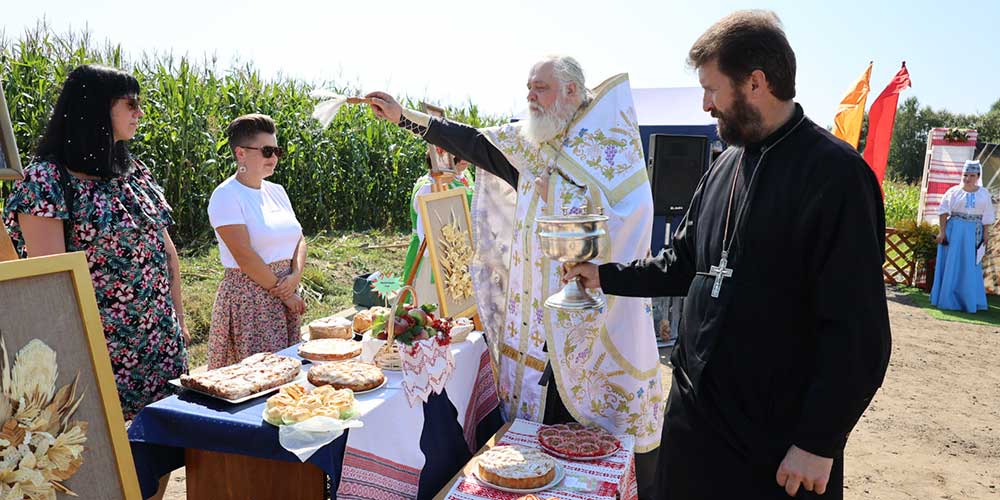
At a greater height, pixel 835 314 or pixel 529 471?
pixel 835 314

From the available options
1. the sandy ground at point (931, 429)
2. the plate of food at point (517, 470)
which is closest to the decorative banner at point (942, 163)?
the sandy ground at point (931, 429)

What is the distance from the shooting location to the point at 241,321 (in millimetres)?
3605

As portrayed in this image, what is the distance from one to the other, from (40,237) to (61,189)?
192 mm

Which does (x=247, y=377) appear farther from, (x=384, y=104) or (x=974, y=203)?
(x=974, y=203)

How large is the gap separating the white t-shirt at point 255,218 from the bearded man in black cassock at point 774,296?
2.34m

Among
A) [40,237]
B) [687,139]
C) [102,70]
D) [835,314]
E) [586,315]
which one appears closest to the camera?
[835,314]

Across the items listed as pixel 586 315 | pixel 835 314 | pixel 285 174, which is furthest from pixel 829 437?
pixel 285 174

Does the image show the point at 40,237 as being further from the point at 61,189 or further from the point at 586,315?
the point at 586,315

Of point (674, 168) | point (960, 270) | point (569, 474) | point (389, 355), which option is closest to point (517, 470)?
point (569, 474)

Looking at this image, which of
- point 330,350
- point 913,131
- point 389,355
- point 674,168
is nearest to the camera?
point 389,355

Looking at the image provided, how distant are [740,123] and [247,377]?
6.68ft

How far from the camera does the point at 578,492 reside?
265cm

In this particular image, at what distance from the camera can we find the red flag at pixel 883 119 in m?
10.4

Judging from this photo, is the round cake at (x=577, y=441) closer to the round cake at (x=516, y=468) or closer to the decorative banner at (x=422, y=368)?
the round cake at (x=516, y=468)
